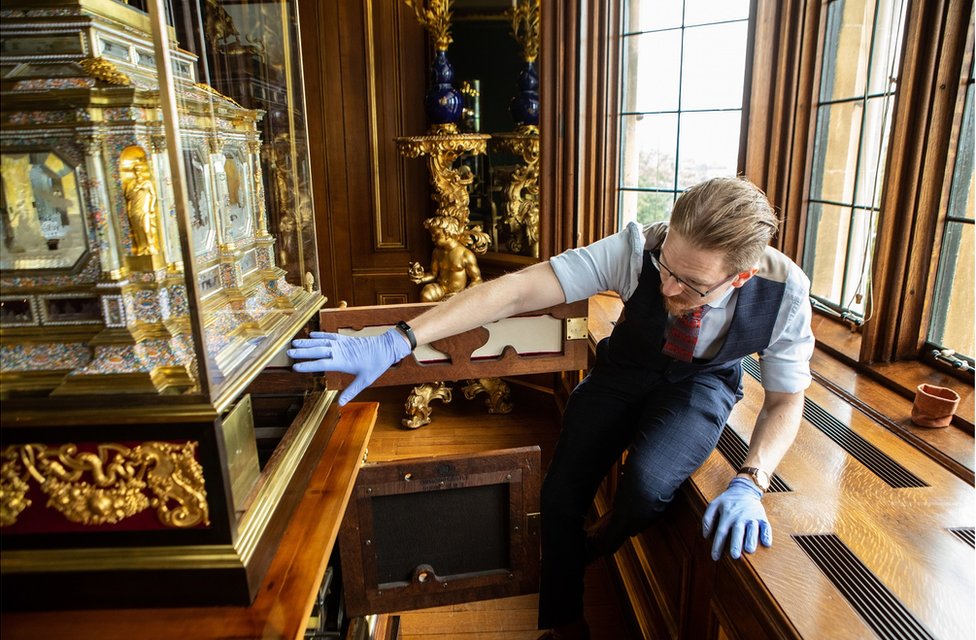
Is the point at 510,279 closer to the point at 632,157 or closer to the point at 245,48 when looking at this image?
the point at 245,48

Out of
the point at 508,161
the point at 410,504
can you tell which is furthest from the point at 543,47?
the point at 410,504

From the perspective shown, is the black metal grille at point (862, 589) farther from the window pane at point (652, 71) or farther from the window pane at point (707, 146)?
the window pane at point (652, 71)

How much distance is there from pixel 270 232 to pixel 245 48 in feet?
1.03

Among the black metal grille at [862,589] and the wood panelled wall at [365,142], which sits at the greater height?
the wood panelled wall at [365,142]

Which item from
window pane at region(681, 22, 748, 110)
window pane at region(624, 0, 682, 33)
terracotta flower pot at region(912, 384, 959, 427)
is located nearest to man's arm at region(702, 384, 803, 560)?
terracotta flower pot at region(912, 384, 959, 427)

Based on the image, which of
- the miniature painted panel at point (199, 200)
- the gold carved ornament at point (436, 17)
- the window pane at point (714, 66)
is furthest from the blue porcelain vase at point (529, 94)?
the miniature painted panel at point (199, 200)

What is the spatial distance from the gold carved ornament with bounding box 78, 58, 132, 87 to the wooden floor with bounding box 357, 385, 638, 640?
140 centimetres

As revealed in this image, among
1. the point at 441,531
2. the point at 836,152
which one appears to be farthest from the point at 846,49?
the point at 441,531

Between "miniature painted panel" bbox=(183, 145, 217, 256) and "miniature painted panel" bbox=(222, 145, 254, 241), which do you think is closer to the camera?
"miniature painted panel" bbox=(183, 145, 217, 256)

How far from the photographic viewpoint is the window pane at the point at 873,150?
5.97 feet

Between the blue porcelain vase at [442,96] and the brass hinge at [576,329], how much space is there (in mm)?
1734

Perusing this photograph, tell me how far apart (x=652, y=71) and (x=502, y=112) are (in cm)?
151

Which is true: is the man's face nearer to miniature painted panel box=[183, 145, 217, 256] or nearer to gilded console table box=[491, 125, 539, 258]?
miniature painted panel box=[183, 145, 217, 256]

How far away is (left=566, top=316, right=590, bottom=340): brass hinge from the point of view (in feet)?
5.24
